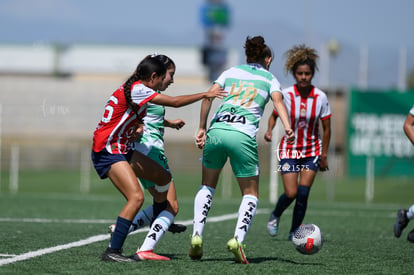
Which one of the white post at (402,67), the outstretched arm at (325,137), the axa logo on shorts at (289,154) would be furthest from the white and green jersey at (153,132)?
the white post at (402,67)

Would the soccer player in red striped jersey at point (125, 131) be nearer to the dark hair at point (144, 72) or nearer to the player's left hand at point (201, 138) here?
the dark hair at point (144, 72)

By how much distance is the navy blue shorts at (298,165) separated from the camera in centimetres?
1014

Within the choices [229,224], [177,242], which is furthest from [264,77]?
[229,224]

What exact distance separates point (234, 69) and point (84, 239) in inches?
119

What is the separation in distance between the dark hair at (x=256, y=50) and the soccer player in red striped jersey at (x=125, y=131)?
0.63 meters

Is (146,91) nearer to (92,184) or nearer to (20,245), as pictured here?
(20,245)

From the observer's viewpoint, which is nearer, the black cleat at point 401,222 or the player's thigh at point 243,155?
the player's thigh at point 243,155

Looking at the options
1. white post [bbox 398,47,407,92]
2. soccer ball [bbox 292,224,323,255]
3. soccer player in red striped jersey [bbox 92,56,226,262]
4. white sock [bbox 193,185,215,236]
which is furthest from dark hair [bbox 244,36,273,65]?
white post [bbox 398,47,407,92]

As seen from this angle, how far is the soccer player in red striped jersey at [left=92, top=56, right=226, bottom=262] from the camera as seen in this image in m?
7.36

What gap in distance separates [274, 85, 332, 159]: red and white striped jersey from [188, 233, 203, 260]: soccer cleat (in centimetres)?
299

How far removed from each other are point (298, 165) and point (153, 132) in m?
1.95

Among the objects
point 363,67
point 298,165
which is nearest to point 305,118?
point 298,165

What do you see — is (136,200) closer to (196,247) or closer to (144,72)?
(196,247)

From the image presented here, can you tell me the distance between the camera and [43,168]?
34625 mm
